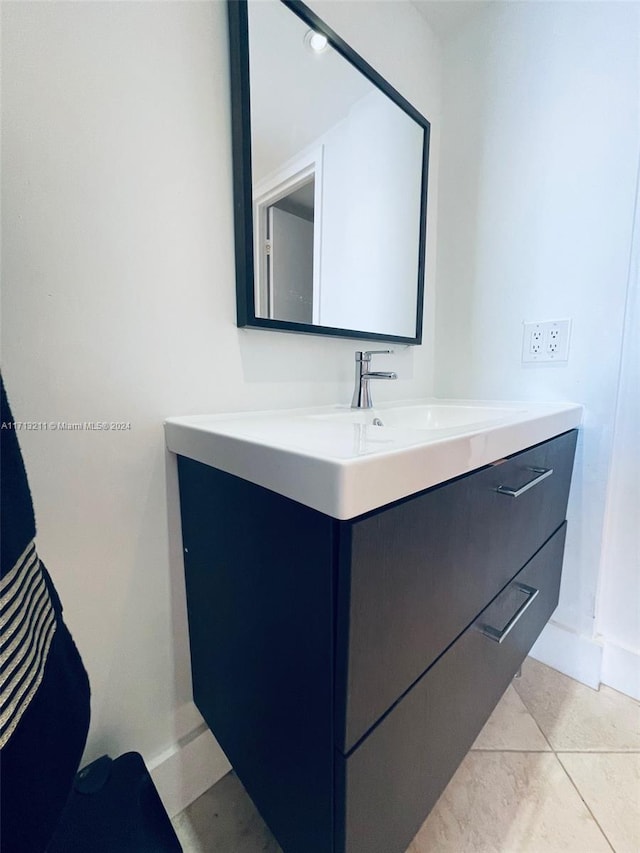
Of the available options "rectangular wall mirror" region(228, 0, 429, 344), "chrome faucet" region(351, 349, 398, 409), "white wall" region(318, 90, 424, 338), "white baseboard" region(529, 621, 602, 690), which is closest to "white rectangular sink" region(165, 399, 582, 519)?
"chrome faucet" region(351, 349, 398, 409)

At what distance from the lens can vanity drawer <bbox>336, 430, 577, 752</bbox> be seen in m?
0.41

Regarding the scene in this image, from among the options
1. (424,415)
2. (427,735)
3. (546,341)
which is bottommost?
(427,735)

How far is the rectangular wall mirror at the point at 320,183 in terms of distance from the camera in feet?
2.34

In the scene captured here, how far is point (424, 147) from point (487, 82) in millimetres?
247

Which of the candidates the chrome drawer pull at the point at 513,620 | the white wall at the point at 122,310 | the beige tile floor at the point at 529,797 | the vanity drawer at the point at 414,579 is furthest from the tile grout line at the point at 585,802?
the white wall at the point at 122,310

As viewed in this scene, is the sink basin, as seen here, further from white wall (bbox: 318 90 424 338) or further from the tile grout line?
the tile grout line

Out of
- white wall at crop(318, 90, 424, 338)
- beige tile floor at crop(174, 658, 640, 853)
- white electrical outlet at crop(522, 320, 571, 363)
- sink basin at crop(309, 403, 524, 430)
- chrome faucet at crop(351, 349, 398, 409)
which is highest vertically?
white wall at crop(318, 90, 424, 338)

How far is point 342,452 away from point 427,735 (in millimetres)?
487

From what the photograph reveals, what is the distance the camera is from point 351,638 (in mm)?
413

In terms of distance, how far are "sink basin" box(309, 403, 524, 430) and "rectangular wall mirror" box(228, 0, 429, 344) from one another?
207 millimetres

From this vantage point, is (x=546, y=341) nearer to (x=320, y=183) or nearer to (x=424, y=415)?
(x=424, y=415)

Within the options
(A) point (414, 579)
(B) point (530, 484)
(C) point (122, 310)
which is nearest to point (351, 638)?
(A) point (414, 579)

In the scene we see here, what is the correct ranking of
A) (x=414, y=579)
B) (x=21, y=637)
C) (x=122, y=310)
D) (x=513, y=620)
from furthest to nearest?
1. (x=513, y=620)
2. (x=122, y=310)
3. (x=414, y=579)
4. (x=21, y=637)

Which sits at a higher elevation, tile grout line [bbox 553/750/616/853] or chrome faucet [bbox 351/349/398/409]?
chrome faucet [bbox 351/349/398/409]
